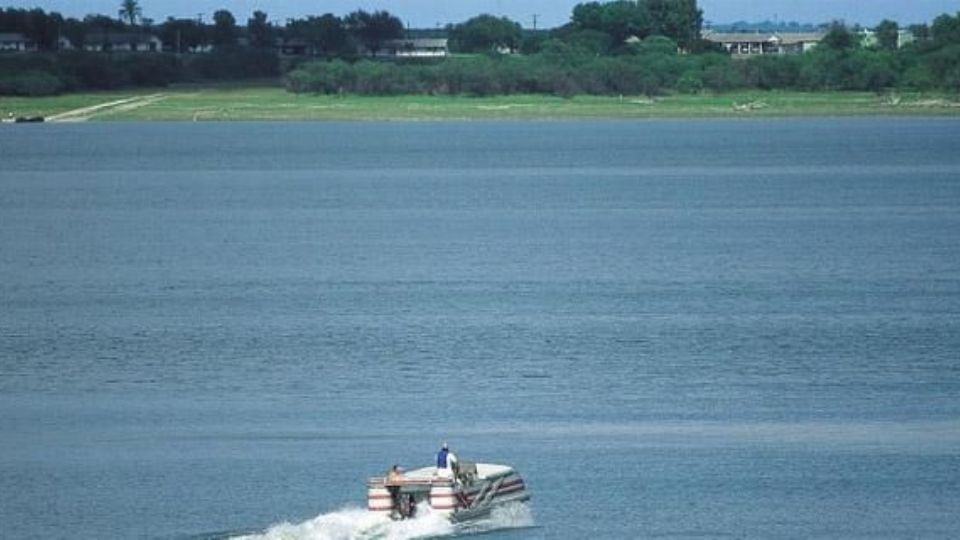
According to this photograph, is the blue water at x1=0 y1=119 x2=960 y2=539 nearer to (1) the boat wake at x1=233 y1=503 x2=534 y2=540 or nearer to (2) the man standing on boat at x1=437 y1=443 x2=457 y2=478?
(1) the boat wake at x1=233 y1=503 x2=534 y2=540

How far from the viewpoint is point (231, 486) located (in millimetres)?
51438

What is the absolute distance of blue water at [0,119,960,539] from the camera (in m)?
Answer: 50.3

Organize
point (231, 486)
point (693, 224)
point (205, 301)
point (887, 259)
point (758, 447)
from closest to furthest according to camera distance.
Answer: point (231, 486), point (758, 447), point (205, 301), point (887, 259), point (693, 224)

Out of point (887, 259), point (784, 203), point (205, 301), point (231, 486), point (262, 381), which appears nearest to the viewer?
point (231, 486)

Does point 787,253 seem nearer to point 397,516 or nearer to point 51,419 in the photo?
point 51,419

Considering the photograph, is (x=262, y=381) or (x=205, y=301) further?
(x=205, y=301)

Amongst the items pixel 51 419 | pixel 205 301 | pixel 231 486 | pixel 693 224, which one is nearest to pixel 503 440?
pixel 231 486

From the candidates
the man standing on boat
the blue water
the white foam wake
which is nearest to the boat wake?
the white foam wake

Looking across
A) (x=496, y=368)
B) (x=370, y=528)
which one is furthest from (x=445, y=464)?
(x=496, y=368)

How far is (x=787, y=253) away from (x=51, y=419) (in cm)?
5057

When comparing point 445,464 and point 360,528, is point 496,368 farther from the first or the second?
point 360,528

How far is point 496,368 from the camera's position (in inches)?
2638

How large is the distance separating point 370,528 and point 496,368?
20.6m

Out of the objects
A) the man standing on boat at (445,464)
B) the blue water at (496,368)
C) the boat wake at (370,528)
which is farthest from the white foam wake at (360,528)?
the man standing on boat at (445,464)
